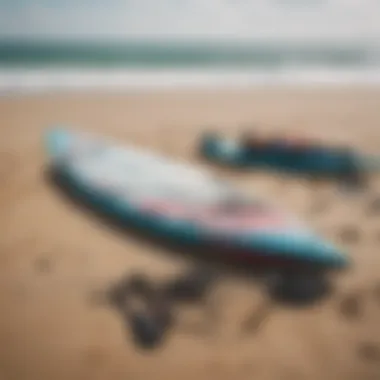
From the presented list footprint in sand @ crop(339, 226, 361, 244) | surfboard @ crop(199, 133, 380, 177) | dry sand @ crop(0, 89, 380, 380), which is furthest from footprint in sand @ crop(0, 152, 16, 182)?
footprint in sand @ crop(339, 226, 361, 244)

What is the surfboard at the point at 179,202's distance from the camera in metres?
0.79

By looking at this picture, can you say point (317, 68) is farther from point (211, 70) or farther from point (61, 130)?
point (61, 130)

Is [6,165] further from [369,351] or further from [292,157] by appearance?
[369,351]

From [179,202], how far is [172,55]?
218mm

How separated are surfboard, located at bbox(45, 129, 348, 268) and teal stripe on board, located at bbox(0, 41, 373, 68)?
0.34ft

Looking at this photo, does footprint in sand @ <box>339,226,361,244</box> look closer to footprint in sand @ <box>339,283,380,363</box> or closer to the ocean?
footprint in sand @ <box>339,283,380,363</box>

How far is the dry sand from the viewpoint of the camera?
2.39 ft

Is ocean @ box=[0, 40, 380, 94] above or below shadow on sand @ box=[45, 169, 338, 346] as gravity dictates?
above

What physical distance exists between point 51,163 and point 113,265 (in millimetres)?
164

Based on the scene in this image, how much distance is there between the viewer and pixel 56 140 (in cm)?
89

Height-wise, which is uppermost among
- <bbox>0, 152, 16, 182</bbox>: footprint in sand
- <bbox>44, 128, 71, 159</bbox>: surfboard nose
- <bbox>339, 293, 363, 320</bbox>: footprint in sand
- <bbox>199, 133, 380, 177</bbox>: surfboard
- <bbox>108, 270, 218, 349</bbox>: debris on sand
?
<bbox>199, 133, 380, 177</bbox>: surfboard

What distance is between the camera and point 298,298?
2.53 ft

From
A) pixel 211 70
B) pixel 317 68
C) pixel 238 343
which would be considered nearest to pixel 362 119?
pixel 317 68

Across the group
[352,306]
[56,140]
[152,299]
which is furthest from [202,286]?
[56,140]
